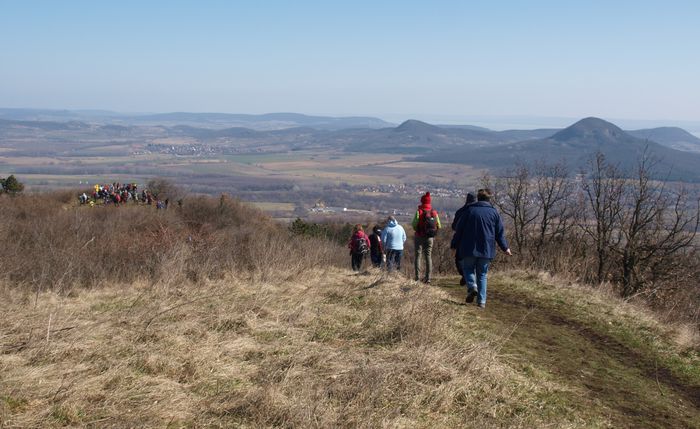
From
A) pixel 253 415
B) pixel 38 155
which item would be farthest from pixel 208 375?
pixel 38 155

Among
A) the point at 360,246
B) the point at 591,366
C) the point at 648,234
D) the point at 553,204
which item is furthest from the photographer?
the point at 553,204

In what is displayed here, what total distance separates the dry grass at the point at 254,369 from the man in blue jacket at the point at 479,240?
3.60 ft

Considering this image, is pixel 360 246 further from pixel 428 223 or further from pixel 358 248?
pixel 428 223

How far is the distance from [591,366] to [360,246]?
751 centimetres

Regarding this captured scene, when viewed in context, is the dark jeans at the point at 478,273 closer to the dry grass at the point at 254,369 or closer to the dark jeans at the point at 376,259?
the dry grass at the point at 254,369

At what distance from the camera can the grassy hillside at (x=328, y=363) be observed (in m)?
4.04

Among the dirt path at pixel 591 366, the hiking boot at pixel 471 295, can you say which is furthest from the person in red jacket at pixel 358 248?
the hiking boot at pixel 471 295

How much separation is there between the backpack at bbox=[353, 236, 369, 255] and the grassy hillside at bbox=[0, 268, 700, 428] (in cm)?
494

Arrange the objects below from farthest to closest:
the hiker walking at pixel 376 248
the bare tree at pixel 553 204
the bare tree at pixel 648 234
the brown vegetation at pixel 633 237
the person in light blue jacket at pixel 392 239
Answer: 1. the bare tree at pixel 553 204
2. the bare tree at pixel 648 234
3. the brown vegetation at pixel 633 237
4. the hiker walking at pixel 376 248
5. the person in light blue jacket at pixel 392 239

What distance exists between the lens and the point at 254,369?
4.95 meters

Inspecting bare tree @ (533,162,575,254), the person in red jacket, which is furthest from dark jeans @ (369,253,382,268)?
bare tree @ (533,162,575,254)

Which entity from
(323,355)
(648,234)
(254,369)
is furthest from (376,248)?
(648,234)

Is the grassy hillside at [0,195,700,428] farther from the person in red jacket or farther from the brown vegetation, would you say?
the brown vegetation

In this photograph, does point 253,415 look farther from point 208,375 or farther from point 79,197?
point 79,197
